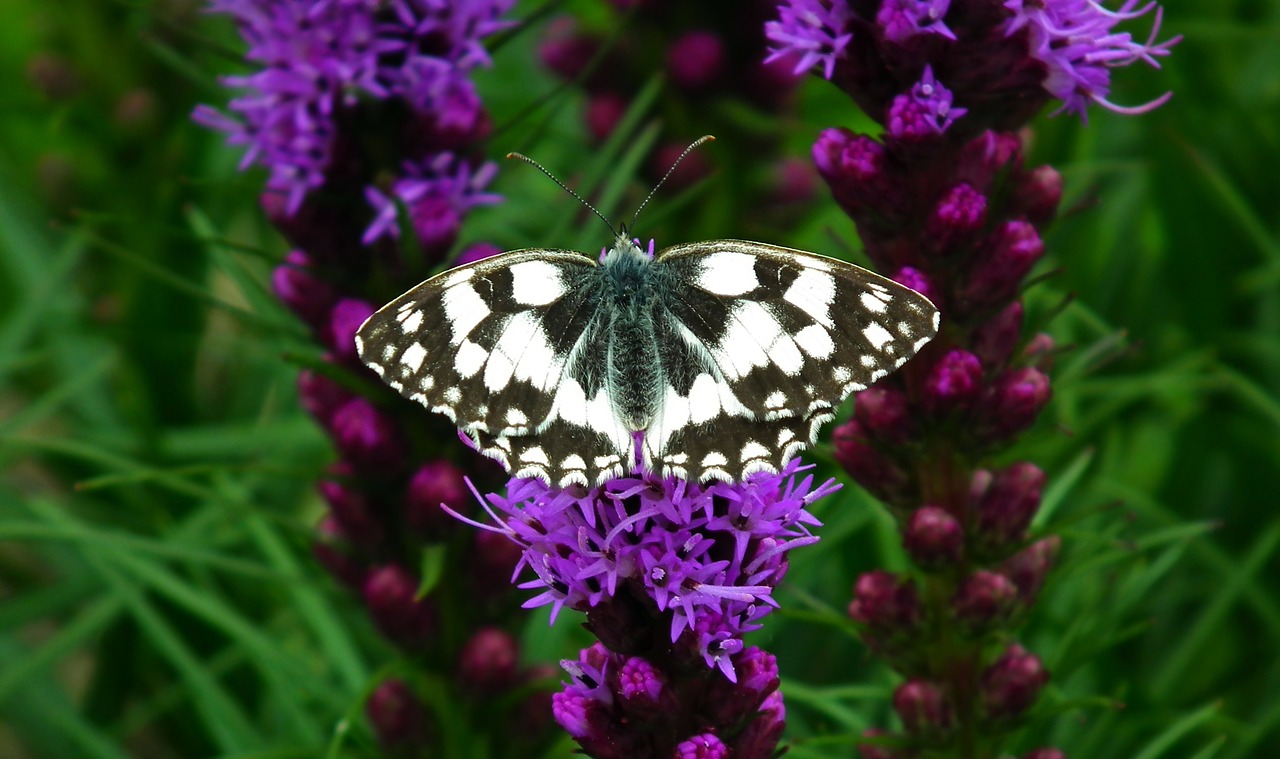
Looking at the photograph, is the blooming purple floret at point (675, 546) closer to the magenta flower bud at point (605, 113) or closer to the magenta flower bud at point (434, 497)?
the magenta flower bud at point (434, 497)

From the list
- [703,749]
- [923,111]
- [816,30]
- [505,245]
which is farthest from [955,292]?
[505,245]

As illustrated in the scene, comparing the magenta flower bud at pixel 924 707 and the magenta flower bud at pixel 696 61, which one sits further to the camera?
the magenta flower bud at pixel 696 61

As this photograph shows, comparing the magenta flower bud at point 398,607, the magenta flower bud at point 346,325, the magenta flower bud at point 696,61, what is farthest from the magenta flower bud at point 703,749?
the magenta flower bud at point 696,61

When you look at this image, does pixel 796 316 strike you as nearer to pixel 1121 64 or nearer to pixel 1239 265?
pixel 1121 64

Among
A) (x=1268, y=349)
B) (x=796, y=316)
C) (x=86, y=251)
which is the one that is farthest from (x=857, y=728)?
(x=86, y=251)

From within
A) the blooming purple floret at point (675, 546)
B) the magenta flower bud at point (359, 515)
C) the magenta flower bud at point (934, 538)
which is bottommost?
the magenta flower bud at point (359, 515)

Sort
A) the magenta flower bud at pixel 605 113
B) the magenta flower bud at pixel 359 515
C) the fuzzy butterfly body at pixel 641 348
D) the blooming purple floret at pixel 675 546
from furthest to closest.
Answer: the magenta flower bud at pixel 605 113 → the magenta flower bud at pixel 359 515 → the fuzzy butterfly body at pixel 641 348 → the blooming purple floret at pixel 675 546

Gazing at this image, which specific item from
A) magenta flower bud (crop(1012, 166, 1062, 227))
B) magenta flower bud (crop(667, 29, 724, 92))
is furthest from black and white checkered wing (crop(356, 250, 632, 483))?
magenta flower bud (crop(667, 29, 724, 92))
